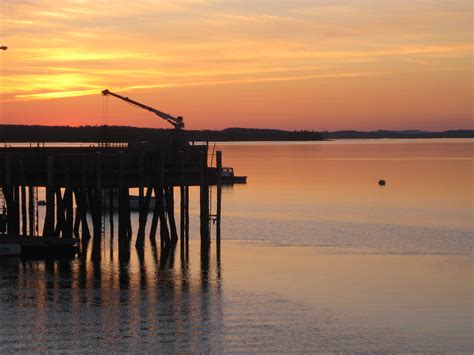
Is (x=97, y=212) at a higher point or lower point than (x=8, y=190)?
lower

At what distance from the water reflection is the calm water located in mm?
64

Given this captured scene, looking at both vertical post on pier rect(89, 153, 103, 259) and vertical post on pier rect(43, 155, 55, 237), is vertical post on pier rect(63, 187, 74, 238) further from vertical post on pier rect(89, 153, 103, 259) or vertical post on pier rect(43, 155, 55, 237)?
vertical post on pier rect(43, 155, 55, 237)

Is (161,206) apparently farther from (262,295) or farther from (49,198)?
(262,295)

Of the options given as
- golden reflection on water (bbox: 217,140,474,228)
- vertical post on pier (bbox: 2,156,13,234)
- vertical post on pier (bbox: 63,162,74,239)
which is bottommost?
golden reflection on water (bbox: 217,140,474,228)

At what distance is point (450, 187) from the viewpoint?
4427 inches

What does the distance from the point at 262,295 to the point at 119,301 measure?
6.06 meters

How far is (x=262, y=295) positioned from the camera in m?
37.7

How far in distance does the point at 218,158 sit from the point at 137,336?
21183 mm

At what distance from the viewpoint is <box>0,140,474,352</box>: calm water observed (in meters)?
30.1

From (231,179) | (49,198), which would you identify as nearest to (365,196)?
(231,179)

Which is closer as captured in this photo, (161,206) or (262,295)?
(262,295)

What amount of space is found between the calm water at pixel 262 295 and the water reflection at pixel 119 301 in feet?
0.21

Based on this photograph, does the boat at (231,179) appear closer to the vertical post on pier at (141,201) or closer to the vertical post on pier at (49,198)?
the vertical post on pier at (141,201)

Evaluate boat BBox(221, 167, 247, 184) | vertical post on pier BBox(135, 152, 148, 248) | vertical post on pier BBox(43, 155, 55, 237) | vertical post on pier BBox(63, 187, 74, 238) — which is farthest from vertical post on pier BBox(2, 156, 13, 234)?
boat BBox(221, 167, 247, 184)
